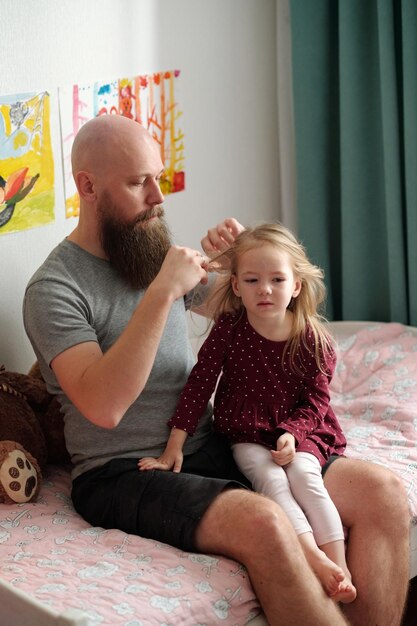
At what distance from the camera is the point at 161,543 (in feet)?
6.63

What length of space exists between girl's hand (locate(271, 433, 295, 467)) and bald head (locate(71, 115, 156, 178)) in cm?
73

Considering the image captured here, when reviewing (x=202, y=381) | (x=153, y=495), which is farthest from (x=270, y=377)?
(x=153, y=495)

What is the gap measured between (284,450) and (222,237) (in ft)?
1.89

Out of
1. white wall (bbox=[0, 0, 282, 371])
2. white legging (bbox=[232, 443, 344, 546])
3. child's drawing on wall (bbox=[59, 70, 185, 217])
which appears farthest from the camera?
child's drawing on wall (bbox=[59, 70, 185, 217])

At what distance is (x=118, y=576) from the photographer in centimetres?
188

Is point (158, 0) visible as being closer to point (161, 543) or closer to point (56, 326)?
point (56, 326)

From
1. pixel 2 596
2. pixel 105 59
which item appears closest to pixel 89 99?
pixel 105 59

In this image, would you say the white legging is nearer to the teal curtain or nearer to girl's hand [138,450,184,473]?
girl's hand [138,450,184,473]

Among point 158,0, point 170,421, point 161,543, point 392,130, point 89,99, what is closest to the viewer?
point 161,543

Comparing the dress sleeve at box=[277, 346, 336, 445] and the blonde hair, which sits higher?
the blonde hair

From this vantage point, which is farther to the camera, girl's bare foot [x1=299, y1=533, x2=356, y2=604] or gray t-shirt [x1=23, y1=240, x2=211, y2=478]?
gray t-shirt [x1=23, y1=240, x2=211, y2=478]

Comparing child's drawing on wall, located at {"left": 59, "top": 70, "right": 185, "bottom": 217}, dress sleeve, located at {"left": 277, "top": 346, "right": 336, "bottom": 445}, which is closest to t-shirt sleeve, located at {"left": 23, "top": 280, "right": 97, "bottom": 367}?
dress sleeve, located at {"left": 277, "top": 346, "right": 336, "bottom": 445}

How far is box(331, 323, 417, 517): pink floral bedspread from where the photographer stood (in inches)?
97.2

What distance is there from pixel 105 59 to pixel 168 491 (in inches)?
52.1
